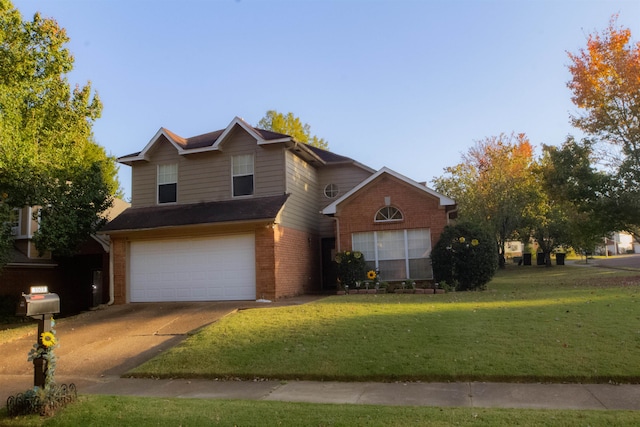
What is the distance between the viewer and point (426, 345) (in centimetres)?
852

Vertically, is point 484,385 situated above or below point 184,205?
below

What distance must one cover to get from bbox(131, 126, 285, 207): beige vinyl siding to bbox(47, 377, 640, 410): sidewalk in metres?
10.4

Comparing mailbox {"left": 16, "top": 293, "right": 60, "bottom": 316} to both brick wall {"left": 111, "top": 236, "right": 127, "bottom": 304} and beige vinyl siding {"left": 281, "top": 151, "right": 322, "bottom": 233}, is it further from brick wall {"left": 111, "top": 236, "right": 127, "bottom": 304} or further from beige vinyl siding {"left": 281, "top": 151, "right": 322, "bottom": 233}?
brick wall {"left": 111, "top": 236, "right": 127, "bottom": 304}

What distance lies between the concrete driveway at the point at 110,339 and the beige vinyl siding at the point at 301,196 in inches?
136

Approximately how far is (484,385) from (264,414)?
3396mm

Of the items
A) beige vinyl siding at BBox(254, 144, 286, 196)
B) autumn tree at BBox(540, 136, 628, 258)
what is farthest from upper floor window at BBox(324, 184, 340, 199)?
autumn tree at BBox(540, 136, 628, 258)

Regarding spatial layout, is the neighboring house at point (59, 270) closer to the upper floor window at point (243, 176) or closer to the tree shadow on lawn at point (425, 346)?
the upper floor window at point (243, 176)

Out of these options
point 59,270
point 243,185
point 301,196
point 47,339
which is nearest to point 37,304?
point 47,339

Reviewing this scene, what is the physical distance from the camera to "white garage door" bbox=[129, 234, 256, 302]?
1631cm

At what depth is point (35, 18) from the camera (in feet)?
49.4

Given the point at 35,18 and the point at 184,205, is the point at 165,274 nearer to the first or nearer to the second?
the point at 184,205

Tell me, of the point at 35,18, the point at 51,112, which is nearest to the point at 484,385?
the point at 51,112

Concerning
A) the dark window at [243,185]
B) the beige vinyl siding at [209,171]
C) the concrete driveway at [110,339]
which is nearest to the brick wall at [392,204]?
the beige vinyl siding at [209,171]

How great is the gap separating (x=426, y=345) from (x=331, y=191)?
12984 mm
